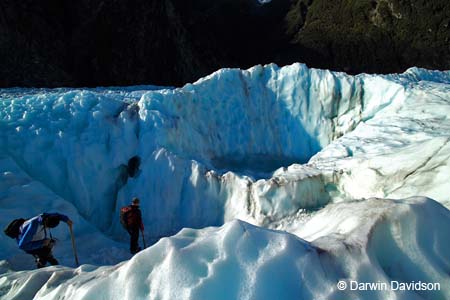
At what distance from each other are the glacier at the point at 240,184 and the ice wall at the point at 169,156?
0.02 m

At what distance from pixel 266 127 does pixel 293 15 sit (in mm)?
29216

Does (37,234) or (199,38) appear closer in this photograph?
(37,234)

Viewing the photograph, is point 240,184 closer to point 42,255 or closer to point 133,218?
point 133,218

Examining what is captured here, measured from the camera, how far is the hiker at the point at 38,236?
4414 mm

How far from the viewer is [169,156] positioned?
24.0 feet

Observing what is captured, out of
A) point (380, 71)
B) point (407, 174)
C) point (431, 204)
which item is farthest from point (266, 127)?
point (380, 71)

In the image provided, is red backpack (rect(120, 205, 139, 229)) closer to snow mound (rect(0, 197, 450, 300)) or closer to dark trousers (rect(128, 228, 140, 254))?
dark trousers (rect(128, 228, 140, 254))

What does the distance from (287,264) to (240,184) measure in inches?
161

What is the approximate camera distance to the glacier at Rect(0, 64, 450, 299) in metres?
2.71

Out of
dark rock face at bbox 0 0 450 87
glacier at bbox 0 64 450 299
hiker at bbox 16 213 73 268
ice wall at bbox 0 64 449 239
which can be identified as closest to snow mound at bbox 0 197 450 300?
glacier at bbox 0 64 450 299

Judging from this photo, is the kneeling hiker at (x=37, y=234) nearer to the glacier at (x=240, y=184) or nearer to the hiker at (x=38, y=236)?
the hiker at (x=38, y=236)

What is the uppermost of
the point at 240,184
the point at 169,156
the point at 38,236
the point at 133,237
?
the point at 169,156

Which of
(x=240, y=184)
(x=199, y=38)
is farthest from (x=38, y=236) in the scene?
(x=199, y=38)

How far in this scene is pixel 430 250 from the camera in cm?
287
